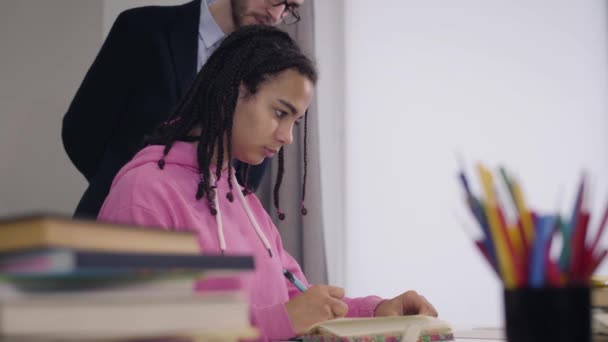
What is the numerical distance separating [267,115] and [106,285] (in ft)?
2.61

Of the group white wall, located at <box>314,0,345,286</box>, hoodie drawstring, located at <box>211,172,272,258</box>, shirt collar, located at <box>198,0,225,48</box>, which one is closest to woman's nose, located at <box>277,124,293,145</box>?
hoodie drawstring, located at <box>211,172,272,258</box>

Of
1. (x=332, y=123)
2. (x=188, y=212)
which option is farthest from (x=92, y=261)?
(x=332, y=123)

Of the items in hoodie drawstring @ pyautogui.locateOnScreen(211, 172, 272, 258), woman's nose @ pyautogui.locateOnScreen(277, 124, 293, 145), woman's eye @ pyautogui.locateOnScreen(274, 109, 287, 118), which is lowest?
hoodie drawstring @ pyautogui.locateOnScreen(211, 172, 272, 258)

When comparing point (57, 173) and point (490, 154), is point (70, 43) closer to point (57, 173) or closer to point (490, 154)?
point (57, 173)

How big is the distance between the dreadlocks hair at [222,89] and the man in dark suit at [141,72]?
219 mm

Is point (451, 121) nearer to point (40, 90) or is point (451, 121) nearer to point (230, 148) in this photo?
point (40, 90)

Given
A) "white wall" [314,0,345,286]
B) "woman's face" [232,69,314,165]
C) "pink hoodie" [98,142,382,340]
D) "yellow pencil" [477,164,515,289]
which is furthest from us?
"white wall" [314,0,345,286]

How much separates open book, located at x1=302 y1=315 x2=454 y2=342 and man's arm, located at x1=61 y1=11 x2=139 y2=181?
0.79 meters

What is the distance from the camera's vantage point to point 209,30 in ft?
5.22

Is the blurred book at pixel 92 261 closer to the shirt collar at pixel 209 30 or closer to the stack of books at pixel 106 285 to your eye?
the stack of books at pixel 106 285

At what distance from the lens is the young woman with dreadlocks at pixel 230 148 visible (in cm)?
116

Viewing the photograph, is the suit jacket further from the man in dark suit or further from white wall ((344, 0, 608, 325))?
white wall ((344, 0, 608, 325))

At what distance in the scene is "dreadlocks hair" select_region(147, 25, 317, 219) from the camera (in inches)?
47.8

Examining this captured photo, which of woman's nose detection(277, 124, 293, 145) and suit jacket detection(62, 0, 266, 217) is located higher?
suit jacket detection(62, 0, 266, 217)
